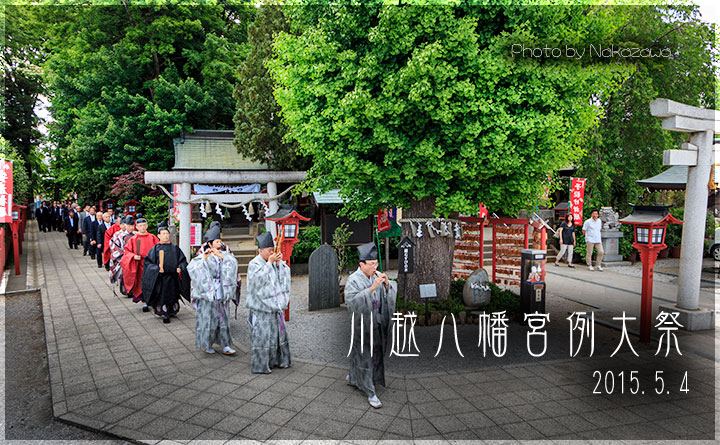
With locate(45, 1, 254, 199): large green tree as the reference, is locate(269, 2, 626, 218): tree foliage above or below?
below

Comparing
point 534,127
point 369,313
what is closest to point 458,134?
point 534,127

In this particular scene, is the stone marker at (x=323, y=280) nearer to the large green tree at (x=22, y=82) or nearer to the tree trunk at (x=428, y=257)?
the tree trunk at (x=428, y=257)

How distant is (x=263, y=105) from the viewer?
Result: 48.9 feet

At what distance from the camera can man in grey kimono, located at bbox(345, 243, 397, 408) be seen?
561 cm

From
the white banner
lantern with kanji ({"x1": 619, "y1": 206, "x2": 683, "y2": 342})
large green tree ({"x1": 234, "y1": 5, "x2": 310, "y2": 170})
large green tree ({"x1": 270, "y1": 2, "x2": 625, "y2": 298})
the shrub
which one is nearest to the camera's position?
large green tree ({"x1": 270, "y1": 2, "x2": 625, "y2": 298})

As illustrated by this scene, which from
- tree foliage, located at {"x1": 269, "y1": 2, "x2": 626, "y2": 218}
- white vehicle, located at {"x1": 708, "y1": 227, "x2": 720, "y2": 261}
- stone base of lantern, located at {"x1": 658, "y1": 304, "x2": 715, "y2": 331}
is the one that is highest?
tree foliage, located at {"x1": 269, "y1": 2, "x2": 626, "y2": 218}

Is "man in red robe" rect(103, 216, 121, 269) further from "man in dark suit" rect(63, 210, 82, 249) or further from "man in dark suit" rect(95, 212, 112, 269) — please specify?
"man in dark suit" rect(63, 210, 82, 249)

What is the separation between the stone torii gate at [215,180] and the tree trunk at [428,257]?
244 inches

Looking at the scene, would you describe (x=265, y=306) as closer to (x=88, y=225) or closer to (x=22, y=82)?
(x=88, y=225)

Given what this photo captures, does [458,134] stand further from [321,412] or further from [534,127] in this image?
[321,412]

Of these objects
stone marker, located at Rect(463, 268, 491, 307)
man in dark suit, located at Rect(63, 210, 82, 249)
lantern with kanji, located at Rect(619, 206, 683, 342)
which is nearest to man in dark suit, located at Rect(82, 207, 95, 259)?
man in dark suit, located at Rect(63, 210, 82, 249)

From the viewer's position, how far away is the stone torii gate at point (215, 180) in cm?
1447

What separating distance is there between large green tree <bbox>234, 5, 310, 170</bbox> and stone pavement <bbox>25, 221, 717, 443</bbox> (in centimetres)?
841

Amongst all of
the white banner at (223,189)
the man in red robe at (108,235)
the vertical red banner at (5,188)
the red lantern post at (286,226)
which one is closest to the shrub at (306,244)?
the white banner at (223,189)
